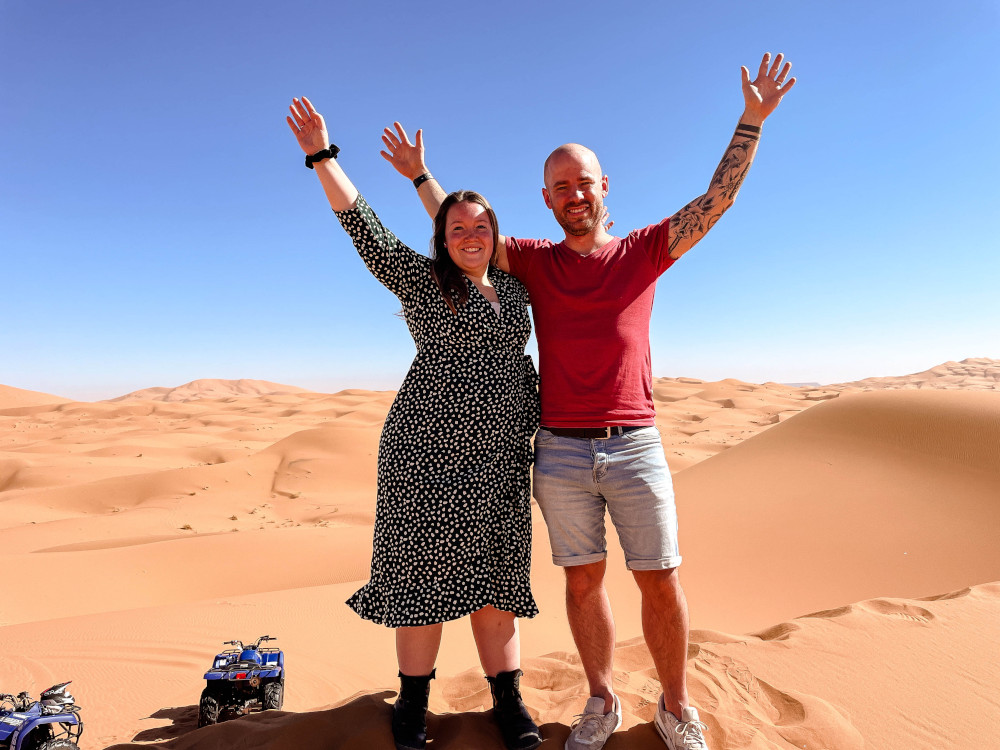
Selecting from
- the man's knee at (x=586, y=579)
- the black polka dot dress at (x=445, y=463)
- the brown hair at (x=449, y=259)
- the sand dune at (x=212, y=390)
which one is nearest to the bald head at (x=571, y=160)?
the brown hair at (x=449, y=259)

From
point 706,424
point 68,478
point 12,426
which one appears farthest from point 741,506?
point 12,426

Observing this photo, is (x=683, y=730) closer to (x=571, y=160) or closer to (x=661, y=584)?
(x=661, y=584)

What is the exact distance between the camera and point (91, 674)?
405cm

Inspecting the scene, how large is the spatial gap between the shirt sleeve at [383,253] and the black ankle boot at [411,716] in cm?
170

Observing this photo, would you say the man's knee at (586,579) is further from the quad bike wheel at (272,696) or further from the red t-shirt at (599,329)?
the quad bike wheel at (272,696)

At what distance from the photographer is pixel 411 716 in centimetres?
270

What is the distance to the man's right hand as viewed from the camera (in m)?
3.34

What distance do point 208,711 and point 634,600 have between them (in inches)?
176

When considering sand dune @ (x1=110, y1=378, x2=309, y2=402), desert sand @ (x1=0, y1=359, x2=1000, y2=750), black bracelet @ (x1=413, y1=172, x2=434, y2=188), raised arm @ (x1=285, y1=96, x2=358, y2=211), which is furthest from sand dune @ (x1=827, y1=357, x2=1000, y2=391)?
sand dune @ (x1=110, y1=378, x2=309, y2=402)

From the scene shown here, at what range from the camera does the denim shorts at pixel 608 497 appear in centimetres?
271

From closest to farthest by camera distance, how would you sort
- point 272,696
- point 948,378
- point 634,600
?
point 272,696 < point 634,600 < point 948,378

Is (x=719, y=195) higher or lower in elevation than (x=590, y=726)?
higher

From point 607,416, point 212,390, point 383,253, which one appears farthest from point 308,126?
point 212,390

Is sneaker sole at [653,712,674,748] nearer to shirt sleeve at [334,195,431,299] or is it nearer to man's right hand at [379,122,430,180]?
shirt sleeve at [334,195,431,299]
